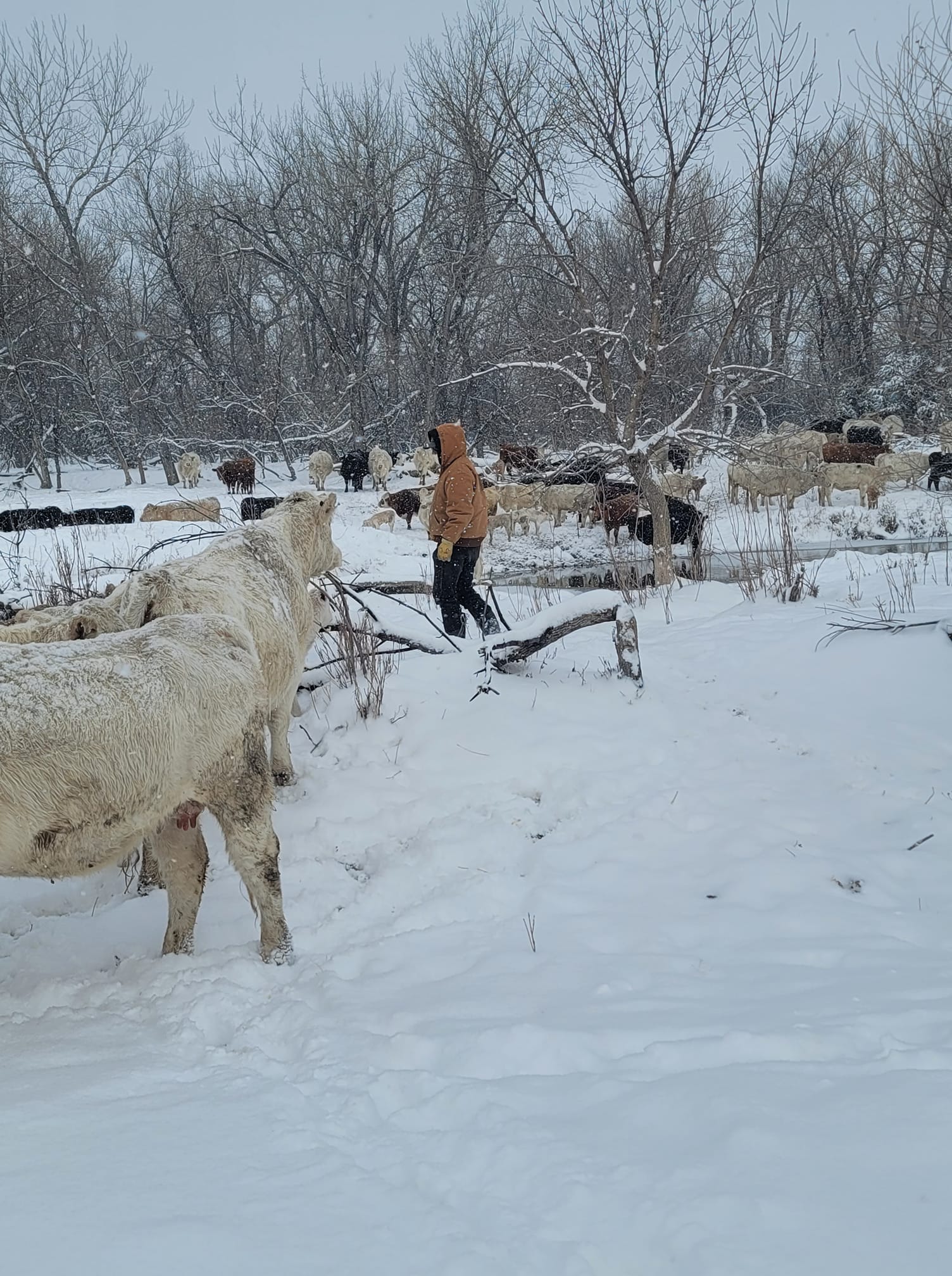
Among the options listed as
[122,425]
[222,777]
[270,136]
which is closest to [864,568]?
[222,777]

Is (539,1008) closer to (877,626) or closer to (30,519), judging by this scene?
(877,626)

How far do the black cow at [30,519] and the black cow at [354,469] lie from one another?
10273 millimetres

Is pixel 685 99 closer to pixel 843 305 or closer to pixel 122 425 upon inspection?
pixel 843 305

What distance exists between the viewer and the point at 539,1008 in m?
2.71

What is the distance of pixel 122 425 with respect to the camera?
34750mm

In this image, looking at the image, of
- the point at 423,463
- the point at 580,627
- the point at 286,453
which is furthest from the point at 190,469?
the point at 580,627

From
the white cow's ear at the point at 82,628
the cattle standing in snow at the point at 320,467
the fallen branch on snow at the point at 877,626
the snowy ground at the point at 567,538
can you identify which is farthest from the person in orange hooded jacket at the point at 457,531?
the cattle standing in snow at the point at 320,467

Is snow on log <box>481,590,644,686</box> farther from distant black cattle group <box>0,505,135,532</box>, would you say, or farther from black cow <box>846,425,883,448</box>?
black cow <box>846,425,883,448</box>

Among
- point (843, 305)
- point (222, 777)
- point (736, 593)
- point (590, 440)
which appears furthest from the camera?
point (843, 305)

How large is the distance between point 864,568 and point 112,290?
33080 millimetres

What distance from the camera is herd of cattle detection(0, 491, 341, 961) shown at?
8.41ft

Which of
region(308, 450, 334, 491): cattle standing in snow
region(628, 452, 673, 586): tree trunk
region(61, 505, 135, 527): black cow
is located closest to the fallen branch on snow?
region(628, 452, 673, 586): tree trunk

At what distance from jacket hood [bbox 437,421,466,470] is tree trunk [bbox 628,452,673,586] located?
4155mm

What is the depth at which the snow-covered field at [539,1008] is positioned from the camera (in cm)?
162
